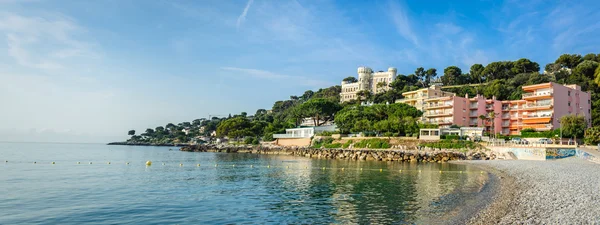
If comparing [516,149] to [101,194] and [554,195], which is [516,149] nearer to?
[554,195]

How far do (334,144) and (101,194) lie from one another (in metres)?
59.2

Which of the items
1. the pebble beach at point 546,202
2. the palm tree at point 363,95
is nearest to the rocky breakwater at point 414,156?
the pebble beach at point 546,202

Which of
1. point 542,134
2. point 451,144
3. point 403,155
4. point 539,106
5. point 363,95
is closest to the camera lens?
point 403,155

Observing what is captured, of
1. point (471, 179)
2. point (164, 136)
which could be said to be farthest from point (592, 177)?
point (164, 136)

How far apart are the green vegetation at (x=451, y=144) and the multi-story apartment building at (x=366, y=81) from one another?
340 feet

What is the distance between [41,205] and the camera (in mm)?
20406

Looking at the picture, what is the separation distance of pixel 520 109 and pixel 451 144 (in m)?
25.8

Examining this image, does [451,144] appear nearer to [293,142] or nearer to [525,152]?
[525,152]

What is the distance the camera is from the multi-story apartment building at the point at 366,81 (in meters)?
170

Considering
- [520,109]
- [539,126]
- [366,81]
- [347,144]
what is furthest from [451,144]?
[366,81]

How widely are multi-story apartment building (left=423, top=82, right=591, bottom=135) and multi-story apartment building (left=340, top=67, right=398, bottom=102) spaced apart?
78.1 meters

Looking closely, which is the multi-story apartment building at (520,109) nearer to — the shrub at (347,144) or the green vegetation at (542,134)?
the green vegetation at (542,134)

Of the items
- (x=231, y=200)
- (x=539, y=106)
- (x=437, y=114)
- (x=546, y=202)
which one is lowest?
(x=231, y=200)

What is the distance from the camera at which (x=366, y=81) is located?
6919 inches
